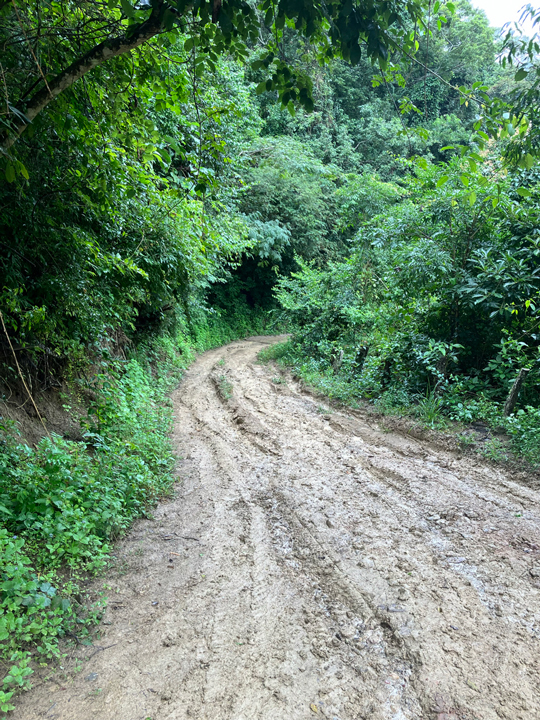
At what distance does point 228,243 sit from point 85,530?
777cm

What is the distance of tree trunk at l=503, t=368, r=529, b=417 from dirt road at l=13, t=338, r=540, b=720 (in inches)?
43.2

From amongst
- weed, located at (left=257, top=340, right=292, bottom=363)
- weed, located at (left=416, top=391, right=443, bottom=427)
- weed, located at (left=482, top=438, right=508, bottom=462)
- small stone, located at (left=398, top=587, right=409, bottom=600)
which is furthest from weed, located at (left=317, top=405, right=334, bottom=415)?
weed, located at (left=257, top=340, right=292, bottom=363)

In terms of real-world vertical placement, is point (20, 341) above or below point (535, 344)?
below

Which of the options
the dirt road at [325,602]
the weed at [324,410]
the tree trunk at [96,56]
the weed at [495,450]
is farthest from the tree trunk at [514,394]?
the tree trunk at [96,56]

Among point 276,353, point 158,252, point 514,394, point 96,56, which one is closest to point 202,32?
point 96,56

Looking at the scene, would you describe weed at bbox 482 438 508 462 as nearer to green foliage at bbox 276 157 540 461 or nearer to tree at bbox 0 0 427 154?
green foliage at bbox 276 157 540 461

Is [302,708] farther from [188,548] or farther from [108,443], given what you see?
[108,443]

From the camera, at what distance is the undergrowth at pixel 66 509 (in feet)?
7.70

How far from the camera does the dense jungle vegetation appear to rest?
93.4 inches

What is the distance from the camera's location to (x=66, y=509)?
3.24 metres

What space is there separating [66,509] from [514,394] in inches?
219

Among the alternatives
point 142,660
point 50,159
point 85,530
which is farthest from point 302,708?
point 50,159

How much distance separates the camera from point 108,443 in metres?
4.82

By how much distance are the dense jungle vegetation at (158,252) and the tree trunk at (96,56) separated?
1 cm
